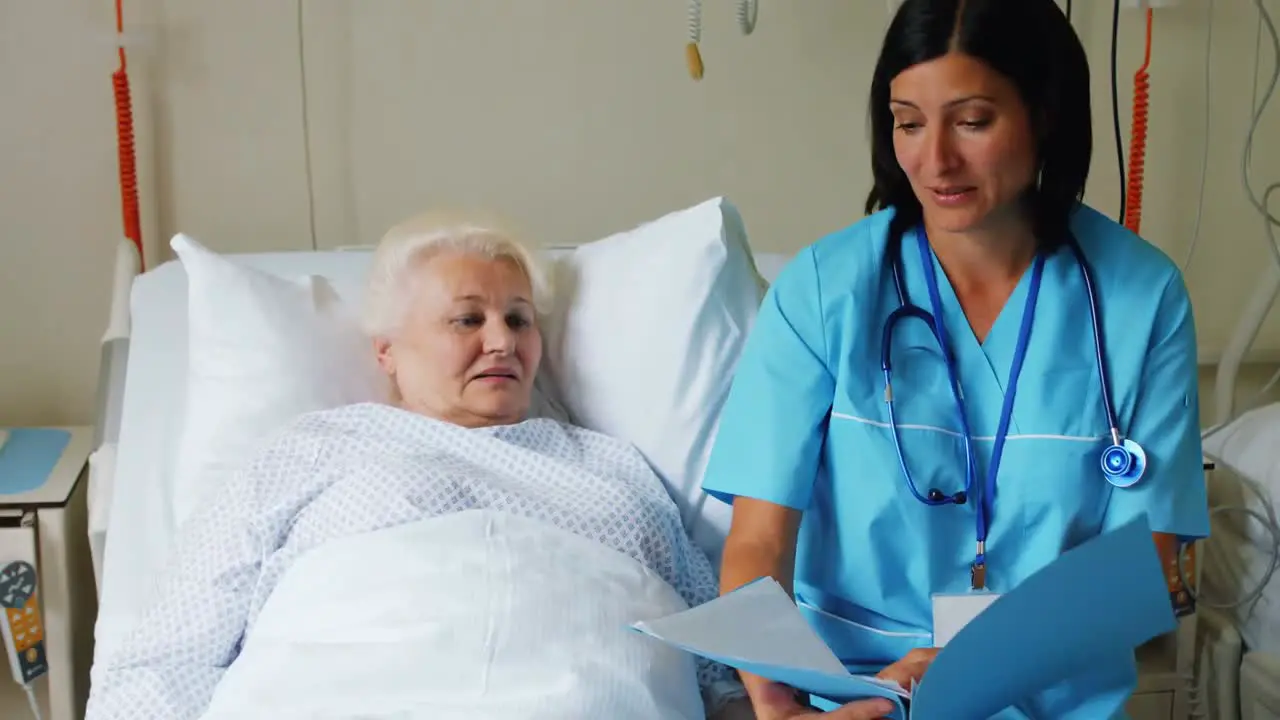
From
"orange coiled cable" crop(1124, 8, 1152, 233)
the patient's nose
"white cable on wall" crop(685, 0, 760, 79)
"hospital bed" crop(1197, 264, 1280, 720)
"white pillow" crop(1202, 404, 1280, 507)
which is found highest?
"white cable on wall" crop(685, 0, 760, 79)

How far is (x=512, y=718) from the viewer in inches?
46.1

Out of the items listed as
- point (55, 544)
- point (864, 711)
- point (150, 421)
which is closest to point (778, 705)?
point (864, 711)

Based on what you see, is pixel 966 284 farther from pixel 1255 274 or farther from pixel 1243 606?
pixel 1255 274

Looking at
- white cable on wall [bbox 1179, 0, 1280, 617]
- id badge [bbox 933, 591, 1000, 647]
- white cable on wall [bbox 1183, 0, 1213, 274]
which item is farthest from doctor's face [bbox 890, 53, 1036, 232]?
white cable on wall [bbox 1183, 0, 1213, 274]

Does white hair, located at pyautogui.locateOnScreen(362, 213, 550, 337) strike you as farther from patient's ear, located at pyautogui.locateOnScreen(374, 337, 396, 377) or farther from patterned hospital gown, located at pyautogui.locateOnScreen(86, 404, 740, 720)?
patterned hospital gown, located at pyautogui.locateOnScreen(86, 404, 740, 720)

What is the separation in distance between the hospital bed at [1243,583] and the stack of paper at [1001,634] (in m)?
1.05

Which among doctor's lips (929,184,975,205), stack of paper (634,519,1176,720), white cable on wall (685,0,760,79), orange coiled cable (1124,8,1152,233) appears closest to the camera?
stack of paper (634,519,1176,720)

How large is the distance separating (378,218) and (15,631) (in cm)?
94

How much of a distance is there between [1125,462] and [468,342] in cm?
87

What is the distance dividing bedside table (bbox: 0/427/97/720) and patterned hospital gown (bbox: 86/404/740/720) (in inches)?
15.9

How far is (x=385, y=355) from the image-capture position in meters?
1.78

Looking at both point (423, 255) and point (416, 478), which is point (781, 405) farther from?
point (423, 255)

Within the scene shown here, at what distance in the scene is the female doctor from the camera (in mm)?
1232

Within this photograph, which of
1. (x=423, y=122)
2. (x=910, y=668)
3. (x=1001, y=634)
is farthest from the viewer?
(x=423, y=122)
